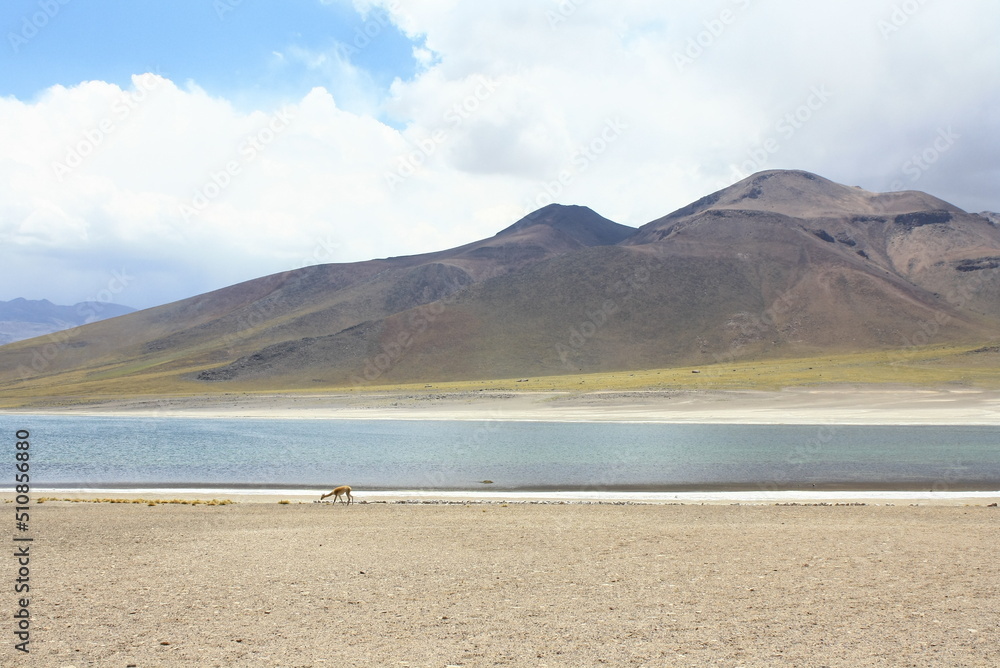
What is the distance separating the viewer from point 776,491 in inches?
940

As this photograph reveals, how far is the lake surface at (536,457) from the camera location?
26.7 meters

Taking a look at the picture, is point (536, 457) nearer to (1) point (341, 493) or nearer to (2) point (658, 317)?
(1) point (341, 493)

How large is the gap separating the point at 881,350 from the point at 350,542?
130683mm

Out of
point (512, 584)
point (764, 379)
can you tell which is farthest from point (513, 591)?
point (764, 379)

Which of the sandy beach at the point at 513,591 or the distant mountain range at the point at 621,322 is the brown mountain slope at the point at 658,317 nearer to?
the distant mountain range at the point at 621,322

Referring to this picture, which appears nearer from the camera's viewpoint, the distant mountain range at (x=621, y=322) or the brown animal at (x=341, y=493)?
the brown animal at (x=341, y=493)

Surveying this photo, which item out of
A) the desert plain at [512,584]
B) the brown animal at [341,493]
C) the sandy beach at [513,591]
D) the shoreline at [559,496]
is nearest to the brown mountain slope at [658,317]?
the shoreline at [559,496]

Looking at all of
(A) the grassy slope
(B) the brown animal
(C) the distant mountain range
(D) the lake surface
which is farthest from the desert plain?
(C) the distant mountain range

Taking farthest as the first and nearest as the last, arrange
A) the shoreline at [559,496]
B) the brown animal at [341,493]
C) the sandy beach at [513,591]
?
→ the shoreline at [559,496]
the brown animal at [341,493]
the sandy beach at [513,591]

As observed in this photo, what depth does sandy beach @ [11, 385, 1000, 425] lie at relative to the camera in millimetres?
54469

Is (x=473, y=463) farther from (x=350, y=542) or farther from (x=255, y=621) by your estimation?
(x=255, y=621)

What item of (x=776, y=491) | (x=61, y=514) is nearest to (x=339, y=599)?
(x=61, y=514)

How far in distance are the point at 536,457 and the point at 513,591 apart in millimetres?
23660

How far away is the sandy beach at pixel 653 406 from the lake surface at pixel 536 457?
16.2 feet
